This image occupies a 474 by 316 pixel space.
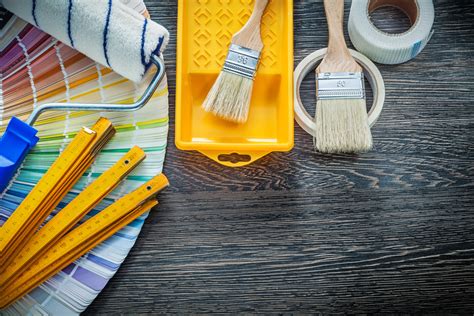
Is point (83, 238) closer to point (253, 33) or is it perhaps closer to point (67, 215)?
point (67, 215)

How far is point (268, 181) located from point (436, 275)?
0.31 metres

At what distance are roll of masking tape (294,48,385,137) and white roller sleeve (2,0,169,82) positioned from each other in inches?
9.1

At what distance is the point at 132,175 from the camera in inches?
38.3

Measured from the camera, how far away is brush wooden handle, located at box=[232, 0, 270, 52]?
3.16ft

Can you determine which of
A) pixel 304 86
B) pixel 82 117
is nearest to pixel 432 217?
pixel 304 86

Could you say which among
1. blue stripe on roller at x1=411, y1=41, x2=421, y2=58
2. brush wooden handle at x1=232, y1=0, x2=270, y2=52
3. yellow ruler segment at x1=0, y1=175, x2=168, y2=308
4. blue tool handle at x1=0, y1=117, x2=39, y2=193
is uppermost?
brush wooden handle at x1=232, y1=0, x2=270, y2=52

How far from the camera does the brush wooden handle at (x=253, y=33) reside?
964 millimetres

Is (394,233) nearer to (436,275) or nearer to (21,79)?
(436,275)

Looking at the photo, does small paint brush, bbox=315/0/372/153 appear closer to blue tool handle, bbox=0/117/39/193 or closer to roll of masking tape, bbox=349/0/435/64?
roll of masking tape, bbox=349/0/435/64

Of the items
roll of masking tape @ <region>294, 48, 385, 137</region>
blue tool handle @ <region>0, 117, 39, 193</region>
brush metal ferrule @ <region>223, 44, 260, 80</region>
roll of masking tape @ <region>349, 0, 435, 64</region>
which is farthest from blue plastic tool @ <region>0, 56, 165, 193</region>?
roll of masking tape @ <region>349, 0, 435, 64</region>

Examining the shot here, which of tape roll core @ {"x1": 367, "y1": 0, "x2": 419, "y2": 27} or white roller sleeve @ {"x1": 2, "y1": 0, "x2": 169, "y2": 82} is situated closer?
white roller sleeve @ {"x1": 2, "y1": 0, "x2": 169, "y2": 82}

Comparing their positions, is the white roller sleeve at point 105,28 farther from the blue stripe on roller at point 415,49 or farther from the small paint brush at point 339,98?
the blue stripe on roller at point 415,49

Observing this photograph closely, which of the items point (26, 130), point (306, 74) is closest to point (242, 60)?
point (306, 74)

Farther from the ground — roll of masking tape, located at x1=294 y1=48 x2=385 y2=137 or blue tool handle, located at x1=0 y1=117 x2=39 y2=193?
roll of masking tape, located at x1=294 y1=48 x2=385 y2=137
